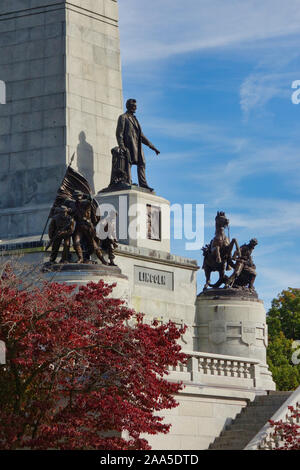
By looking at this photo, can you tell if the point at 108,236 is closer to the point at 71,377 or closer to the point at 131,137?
the point at 131,137

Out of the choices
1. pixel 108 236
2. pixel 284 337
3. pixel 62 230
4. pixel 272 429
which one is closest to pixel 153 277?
pixel 108 236

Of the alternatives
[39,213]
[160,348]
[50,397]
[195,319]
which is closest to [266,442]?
[160,348]

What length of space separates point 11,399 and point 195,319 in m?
15.7

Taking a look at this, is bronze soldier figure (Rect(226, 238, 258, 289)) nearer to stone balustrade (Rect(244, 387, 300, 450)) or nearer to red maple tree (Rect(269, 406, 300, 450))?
stone balustrade (Rect(244, 387, 300, 450))

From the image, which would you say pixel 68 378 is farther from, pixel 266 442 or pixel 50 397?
pixel 266 442

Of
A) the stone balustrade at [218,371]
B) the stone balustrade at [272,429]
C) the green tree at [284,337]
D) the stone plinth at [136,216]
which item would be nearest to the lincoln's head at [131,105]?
the stone plinth at [136,216]

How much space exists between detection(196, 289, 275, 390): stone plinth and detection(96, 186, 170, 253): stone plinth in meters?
2.81

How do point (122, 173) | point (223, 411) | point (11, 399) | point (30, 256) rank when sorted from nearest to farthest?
point (11, 399) → point (223, 411) → point (30, 256) → point (122, 173)

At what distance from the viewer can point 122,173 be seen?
46781mm

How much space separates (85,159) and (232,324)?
27.9ft

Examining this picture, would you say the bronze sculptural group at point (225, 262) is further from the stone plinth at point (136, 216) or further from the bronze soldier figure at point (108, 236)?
the bronze soldier figure at point (108, 236)

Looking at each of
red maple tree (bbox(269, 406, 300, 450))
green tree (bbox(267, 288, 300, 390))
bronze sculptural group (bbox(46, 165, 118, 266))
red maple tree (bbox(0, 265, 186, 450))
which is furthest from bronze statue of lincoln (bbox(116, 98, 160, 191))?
green tree (bbox(267, 288, 300, 390))

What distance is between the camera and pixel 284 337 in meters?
75.1

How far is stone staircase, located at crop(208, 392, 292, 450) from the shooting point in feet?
122
